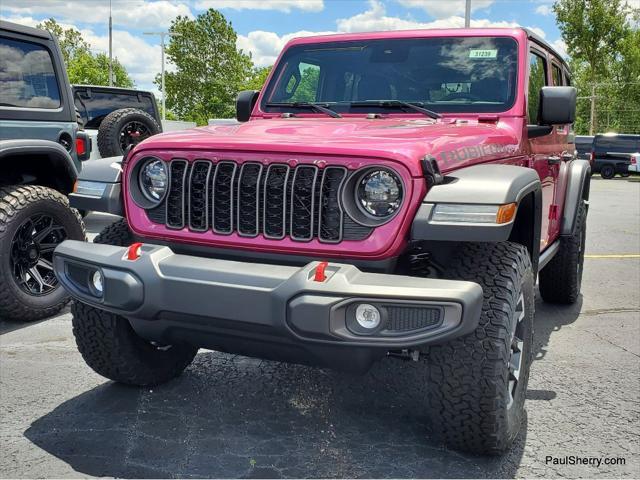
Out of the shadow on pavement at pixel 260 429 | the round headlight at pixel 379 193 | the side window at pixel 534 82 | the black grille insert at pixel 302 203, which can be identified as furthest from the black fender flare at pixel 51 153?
the side window at pixel 534 82

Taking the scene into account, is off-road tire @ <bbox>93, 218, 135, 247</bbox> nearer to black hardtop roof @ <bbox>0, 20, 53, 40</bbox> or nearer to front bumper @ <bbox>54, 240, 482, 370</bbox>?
front bumper @ <bbox>54, 240, 482, 370</bbox>

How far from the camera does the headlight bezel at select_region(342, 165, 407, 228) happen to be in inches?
103

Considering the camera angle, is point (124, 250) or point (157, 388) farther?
point (157, 388)

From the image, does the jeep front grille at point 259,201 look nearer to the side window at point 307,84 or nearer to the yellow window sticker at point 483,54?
the side window at point 307,84

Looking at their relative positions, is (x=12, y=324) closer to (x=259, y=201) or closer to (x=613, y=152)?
(x=259, y=201)

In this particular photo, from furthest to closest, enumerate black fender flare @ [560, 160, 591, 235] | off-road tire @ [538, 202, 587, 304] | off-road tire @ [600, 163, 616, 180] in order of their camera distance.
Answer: off-road tire @ [600, 163, 616, 180] < off-road tire @ [538, 202, 587, 304] < black fender flare @ [560, 160, 591, 235]

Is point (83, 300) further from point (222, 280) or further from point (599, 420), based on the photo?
point (599, 420)

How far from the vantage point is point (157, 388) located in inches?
144

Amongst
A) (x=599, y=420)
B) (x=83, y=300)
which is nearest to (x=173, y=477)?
(x=83, y=300)

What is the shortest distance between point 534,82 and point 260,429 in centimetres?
264

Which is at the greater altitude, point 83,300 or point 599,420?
point 83,300

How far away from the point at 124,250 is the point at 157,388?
1116 mm

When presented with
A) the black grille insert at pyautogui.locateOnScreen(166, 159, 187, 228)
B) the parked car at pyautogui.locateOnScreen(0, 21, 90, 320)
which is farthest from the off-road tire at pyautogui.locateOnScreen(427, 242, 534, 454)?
the parked car at pyautogui.locateOnScreen(0, 21, 90, 320)

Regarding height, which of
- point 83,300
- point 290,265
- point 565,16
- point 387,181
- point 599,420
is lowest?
point 599,420
